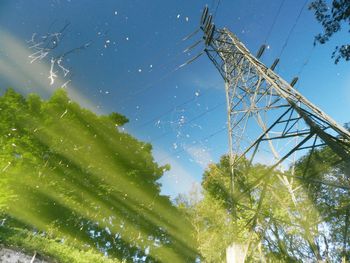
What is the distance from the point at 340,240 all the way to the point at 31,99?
21379mm

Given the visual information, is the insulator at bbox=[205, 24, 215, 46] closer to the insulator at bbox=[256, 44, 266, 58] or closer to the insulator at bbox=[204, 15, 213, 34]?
the insulator at bbox=[204, 15, 213, 34]

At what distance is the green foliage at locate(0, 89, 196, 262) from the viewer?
1775cm

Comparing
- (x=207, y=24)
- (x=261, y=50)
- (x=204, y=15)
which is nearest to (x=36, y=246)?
(x=207, y=24)

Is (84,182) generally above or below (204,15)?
below

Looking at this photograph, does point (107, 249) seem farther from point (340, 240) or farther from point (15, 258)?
point (340, 240)

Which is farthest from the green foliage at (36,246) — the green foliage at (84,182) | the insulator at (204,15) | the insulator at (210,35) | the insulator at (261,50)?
the insulator at (261,50)

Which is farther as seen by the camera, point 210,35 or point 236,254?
point 210,35

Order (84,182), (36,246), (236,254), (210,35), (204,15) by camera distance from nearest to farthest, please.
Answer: (236,254), (210,35), (204,15), (36,246), (84,182)

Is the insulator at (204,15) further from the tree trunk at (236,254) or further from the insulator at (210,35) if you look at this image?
the tree trunk at (236,254)

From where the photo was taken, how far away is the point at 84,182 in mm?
19172

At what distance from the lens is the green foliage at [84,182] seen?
1775cm

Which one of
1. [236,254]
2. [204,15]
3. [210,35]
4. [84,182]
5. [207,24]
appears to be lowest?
[236,254]

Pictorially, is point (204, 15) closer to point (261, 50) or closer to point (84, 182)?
point (261, 50)

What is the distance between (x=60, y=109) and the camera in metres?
19.4
